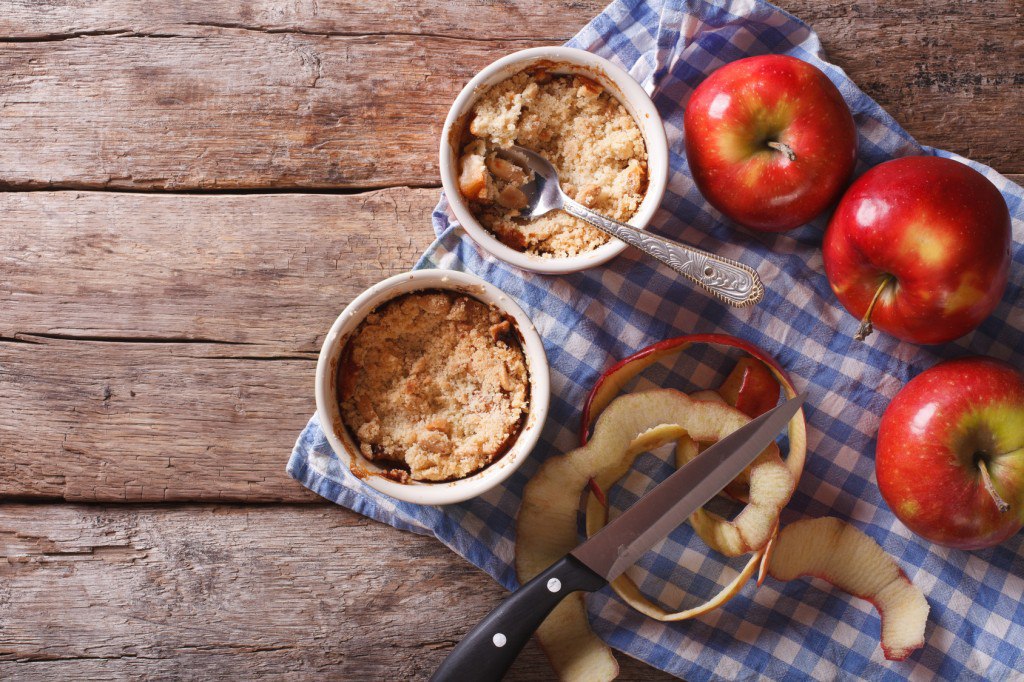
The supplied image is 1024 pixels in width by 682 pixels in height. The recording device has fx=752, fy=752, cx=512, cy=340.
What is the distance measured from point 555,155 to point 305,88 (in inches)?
20.8

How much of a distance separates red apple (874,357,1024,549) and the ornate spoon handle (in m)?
0.37

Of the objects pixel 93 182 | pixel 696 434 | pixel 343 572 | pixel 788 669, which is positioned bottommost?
pixel 788 669

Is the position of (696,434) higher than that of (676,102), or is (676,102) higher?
(676,102)

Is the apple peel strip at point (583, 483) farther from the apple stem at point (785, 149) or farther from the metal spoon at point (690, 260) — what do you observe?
the apple stem at point (785, 149)

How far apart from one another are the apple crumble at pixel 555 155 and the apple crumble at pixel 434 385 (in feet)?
0.55

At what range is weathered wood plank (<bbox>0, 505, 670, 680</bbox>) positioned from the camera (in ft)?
4.78

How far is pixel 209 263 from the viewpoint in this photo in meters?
1.47

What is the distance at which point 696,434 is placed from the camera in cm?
135

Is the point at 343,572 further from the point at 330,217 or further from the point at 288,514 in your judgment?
the point at 330,217

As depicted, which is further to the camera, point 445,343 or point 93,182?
point 93,182

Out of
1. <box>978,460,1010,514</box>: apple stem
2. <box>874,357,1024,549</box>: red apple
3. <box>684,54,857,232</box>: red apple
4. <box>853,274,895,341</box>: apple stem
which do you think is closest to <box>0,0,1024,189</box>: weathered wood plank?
<box>684,54,857,232</box>: red apple

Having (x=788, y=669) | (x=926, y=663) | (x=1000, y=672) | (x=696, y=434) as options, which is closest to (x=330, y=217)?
(x=696, y=434)

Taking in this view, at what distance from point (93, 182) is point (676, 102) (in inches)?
45.9

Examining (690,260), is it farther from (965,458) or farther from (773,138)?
(965,458)
